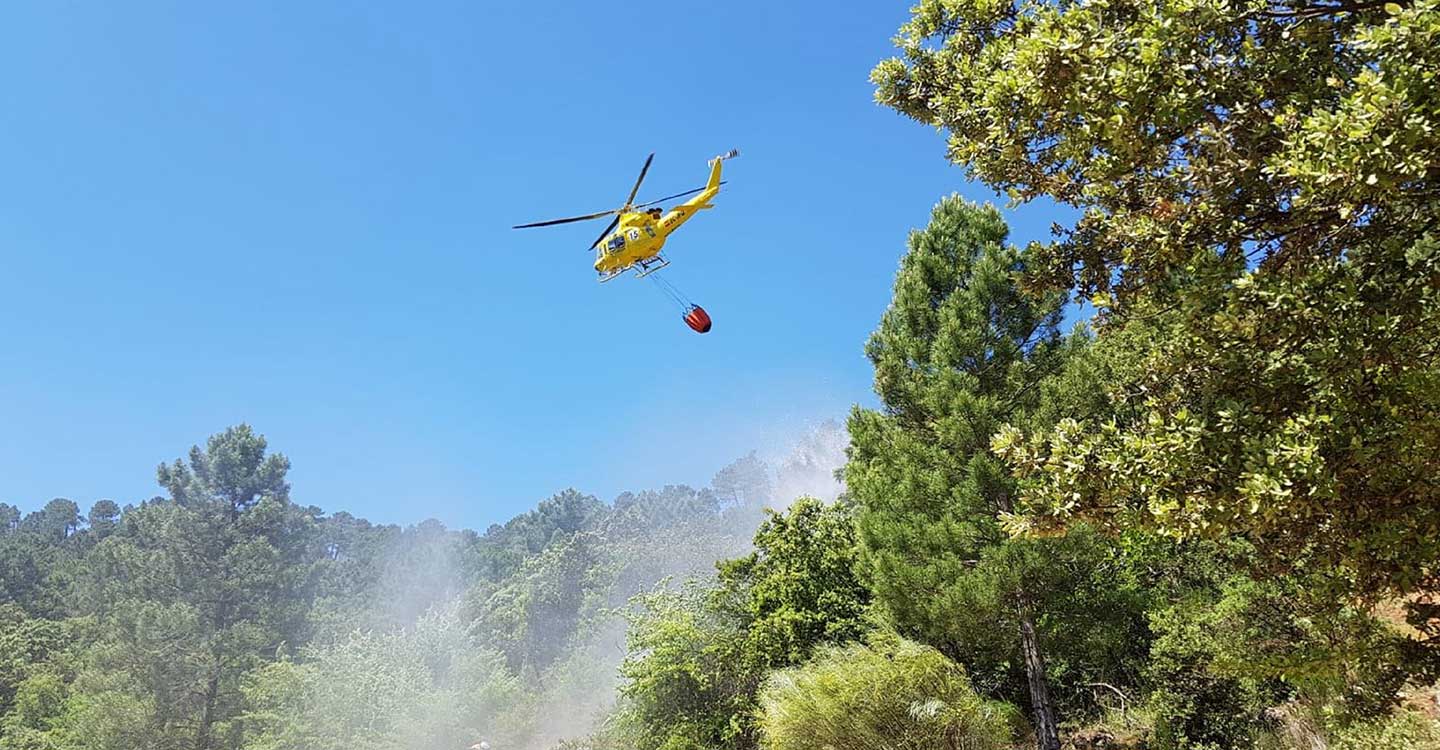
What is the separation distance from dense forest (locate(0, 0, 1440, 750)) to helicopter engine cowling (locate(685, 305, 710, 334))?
484 centimetres

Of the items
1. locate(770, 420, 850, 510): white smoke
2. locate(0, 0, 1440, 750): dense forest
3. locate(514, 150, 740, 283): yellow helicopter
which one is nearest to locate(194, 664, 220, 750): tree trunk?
locate(0, 0, 1440, 750): dense forest

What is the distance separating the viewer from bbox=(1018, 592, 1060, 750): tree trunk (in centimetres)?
1140

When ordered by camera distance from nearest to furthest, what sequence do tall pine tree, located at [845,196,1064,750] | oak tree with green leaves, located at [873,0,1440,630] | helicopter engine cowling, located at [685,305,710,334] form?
oak tree with green leaves, located at [873,0,1440,630] < tall pine tree, located at [845,196,1064,750] < helicopter engine cowling, located at [685,305,710,334]

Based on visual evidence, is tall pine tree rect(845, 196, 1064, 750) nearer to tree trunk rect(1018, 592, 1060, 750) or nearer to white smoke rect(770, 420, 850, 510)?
tree trunk rect(1018, 592, 1060, 750)

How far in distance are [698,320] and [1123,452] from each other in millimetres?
13701

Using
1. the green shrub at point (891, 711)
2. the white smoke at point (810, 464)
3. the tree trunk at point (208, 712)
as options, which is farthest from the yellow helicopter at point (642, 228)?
the white smoke at point (810, 464)

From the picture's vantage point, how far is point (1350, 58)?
14.0ft

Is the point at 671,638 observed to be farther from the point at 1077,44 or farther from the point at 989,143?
the point at 1077,44

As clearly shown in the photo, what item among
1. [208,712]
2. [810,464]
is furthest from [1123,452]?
[810,464]

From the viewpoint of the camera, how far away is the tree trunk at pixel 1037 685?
11.4 metres

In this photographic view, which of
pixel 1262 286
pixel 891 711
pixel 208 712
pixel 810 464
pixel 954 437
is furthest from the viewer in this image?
pixel 810 464

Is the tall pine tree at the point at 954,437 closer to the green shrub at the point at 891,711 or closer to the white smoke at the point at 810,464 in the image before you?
the green shrub at the point at 891,711

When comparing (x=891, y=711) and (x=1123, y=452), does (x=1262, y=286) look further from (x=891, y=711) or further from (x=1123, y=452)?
(x=891, y=711)

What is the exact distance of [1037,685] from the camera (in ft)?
37.6
